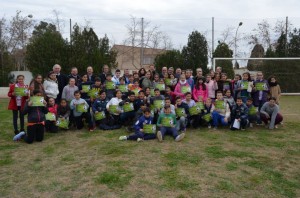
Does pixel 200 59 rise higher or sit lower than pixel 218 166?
higher

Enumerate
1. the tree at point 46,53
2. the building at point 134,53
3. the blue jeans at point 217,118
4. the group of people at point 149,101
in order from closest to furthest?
the group of people at point 149,101, the blue jeans at point 217,118, the tree at point 46,53, the building at point 134,53

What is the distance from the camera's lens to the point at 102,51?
22.7 meters

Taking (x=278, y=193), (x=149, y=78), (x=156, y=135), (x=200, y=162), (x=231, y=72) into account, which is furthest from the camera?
(x=231, y=72)

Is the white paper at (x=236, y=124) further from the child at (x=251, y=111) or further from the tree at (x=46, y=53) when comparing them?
the tree at (x=46, y=53)

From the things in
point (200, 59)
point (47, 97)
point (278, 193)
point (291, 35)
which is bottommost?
point (278, 193)

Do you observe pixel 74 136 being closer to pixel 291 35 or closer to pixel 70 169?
pixel 70 169

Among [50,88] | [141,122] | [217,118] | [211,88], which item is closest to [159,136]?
[141,122]

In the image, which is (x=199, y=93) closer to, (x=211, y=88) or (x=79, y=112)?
(x=211, y=88)

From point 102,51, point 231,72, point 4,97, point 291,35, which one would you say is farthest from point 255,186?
point 291,35

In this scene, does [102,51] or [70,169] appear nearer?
[70,169]

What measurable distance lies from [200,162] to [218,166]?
37 centimetres

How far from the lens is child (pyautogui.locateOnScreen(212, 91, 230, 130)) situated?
29.4 ft

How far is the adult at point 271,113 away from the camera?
9070 millimetres

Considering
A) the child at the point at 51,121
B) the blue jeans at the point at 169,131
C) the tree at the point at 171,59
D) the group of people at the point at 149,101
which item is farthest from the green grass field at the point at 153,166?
the tree at the point at 171,59
